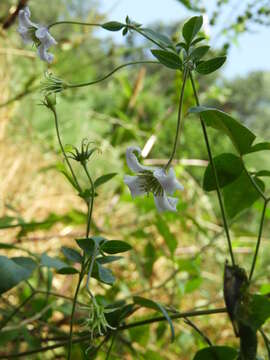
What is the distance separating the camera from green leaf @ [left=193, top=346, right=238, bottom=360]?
0.69ft

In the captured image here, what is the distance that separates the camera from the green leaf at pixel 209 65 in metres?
0.19

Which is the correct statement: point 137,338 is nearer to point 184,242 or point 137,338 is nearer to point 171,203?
point 171,203

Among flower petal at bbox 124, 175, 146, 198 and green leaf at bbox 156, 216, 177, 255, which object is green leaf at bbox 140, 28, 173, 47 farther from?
green leaf at bbox 156, 216, 177, 255

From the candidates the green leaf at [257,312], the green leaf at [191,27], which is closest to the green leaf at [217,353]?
the green leaf at [257,312]

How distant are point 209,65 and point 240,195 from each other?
0.10 m

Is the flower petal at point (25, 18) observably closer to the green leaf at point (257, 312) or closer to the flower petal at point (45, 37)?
the flower petal at point (45, 37)

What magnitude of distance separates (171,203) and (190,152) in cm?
123

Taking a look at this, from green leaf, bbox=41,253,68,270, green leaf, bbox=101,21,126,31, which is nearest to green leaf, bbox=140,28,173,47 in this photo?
green leaf, bbox=101,21,126,31

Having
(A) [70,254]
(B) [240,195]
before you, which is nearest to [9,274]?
(A) [70,254]

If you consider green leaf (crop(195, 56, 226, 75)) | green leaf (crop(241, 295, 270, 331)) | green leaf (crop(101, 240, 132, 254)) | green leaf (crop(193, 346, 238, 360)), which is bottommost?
green leaf (crop(193, 346, 238, 360))

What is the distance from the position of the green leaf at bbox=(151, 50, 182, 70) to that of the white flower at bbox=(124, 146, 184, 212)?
34 millimetres

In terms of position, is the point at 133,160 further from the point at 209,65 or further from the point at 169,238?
the point at 169,238

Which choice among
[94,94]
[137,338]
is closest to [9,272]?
[137,338]

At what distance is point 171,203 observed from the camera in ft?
0.67
